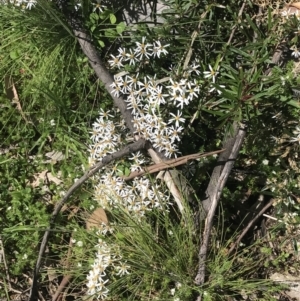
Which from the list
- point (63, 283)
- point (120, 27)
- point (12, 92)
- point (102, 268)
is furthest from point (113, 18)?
point (63, 283)

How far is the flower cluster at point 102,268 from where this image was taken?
2.37 meters

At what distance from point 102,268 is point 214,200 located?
0.60 m

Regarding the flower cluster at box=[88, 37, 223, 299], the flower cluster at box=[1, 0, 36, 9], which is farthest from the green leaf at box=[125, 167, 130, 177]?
the flower cluster at box=[1, 0, 36, 9]

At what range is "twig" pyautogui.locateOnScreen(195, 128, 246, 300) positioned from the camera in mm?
2330

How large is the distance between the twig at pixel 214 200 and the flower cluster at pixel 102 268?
1.11 ft

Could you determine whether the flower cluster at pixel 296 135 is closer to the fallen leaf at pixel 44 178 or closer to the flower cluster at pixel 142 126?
the flower cluster at pixel 142 126

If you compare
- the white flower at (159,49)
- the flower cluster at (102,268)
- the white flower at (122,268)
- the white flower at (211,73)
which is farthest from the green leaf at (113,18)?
the white flower at (122,268)

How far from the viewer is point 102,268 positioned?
237cm

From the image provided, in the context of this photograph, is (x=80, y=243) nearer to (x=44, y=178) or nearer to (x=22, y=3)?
(x=44, y=178)

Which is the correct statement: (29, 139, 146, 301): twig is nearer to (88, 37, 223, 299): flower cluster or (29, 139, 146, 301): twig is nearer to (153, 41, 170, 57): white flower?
(88, 37, 223, 299): flower cluster

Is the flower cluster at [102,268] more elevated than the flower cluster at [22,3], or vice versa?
the flower cluster at [22,3]

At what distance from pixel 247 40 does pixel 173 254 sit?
107 cm

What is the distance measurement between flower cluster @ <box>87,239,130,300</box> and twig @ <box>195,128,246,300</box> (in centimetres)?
34

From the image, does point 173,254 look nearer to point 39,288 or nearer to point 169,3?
point 39,288
